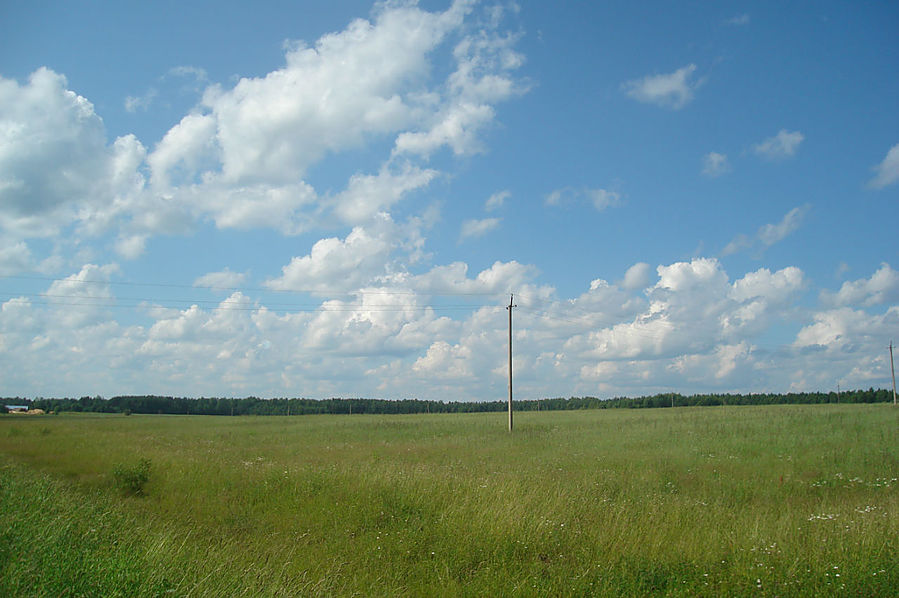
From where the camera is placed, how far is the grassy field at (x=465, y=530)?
7.50 meters

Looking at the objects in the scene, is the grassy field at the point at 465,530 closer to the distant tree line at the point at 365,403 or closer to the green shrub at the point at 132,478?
the green shrub at the point at 132,478

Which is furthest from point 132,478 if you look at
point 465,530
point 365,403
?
point 365,403

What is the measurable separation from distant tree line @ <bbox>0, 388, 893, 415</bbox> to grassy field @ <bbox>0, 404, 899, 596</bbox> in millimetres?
104998

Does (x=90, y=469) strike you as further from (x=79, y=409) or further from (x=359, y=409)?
(x=359, y=409)

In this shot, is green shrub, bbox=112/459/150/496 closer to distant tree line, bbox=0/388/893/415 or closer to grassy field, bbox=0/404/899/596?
grassy field, bbox=0/404/899/596

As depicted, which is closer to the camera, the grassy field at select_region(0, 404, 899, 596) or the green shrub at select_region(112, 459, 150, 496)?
the grassy field at select_region(0, 404, 899, 596)

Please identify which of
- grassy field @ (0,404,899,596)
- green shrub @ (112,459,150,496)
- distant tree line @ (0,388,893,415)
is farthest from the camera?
distant tree line @ (0,388,893,415)

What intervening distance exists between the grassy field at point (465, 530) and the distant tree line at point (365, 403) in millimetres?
104998

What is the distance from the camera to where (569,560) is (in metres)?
9.38

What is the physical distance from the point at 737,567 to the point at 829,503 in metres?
8.26

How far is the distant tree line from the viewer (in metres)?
123

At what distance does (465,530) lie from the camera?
35.3 ft

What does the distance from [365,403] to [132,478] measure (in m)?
142

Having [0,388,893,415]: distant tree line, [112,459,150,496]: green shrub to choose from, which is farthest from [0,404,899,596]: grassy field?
[0,388,893,415]: distant tree line
